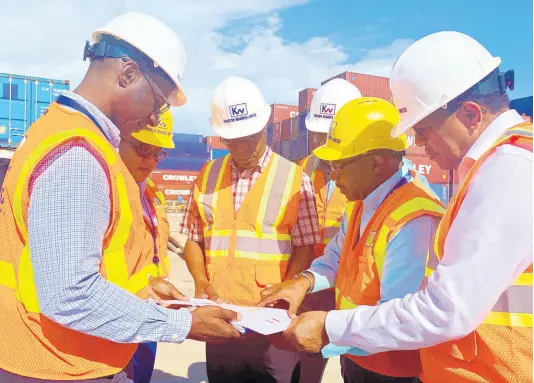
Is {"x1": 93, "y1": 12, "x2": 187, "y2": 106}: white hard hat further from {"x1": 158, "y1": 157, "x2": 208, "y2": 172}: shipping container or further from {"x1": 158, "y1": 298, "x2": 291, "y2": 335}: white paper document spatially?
{"x1": 158, "y1": 157, "x2": 208, "y2": 172}: shipping container

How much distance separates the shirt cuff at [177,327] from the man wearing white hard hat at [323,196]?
147 cm

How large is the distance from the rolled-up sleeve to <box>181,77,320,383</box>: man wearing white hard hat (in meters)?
1.59

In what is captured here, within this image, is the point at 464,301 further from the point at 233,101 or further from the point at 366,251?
the point at 233,101

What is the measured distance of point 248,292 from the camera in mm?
3357

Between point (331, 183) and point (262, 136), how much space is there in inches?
38.9

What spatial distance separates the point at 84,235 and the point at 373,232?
140 cm

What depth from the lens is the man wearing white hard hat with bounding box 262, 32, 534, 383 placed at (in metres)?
1.59

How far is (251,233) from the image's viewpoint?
3428mm

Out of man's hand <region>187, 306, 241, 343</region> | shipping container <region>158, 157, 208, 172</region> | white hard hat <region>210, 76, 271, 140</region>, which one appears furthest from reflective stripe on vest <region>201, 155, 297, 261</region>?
shipping container <region>158, 157, 208, 172</region>

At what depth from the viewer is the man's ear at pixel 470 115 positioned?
1.93m

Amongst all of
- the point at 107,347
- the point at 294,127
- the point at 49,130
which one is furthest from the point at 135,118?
the point at 294,127

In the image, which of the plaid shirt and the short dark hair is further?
the plaid shirt

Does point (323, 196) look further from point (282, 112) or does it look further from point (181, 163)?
point (181, 163)

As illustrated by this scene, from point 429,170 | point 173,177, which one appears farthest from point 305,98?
point 173,177
